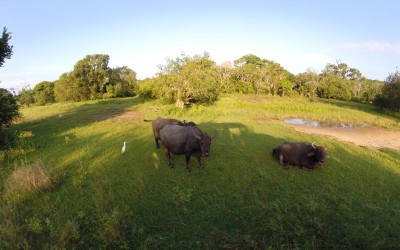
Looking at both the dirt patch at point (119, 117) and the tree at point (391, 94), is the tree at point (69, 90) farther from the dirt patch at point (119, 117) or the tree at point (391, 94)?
the tree at point (391, 94)

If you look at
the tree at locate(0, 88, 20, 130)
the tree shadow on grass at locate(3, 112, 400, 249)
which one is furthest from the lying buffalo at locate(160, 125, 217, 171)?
the tree at locate(0, 88, 20, 130)

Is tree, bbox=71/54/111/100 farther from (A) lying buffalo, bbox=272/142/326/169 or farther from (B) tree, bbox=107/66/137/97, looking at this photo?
(A) lying buffalo, bbox=272/142/326/169

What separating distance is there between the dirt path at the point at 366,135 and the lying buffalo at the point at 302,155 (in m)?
7.12

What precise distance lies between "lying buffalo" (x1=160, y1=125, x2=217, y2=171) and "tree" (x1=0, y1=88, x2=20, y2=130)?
9.20 metres

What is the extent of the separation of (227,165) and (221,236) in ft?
11.9

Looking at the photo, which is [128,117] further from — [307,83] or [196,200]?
[307,83]

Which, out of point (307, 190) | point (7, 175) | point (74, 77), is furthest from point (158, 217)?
point (74, 77)

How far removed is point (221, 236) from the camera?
6.86 metres

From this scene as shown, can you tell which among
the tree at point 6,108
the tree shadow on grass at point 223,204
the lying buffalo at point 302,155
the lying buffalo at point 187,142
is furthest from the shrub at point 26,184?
the lying buffalo at point 302,155

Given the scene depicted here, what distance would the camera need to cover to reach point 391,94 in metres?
26.8

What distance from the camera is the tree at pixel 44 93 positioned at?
46.7 meters

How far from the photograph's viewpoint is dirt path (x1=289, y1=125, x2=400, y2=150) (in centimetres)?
1647

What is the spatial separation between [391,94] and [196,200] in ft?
86.6

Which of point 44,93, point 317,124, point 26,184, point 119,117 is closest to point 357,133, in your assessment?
point 317,124
